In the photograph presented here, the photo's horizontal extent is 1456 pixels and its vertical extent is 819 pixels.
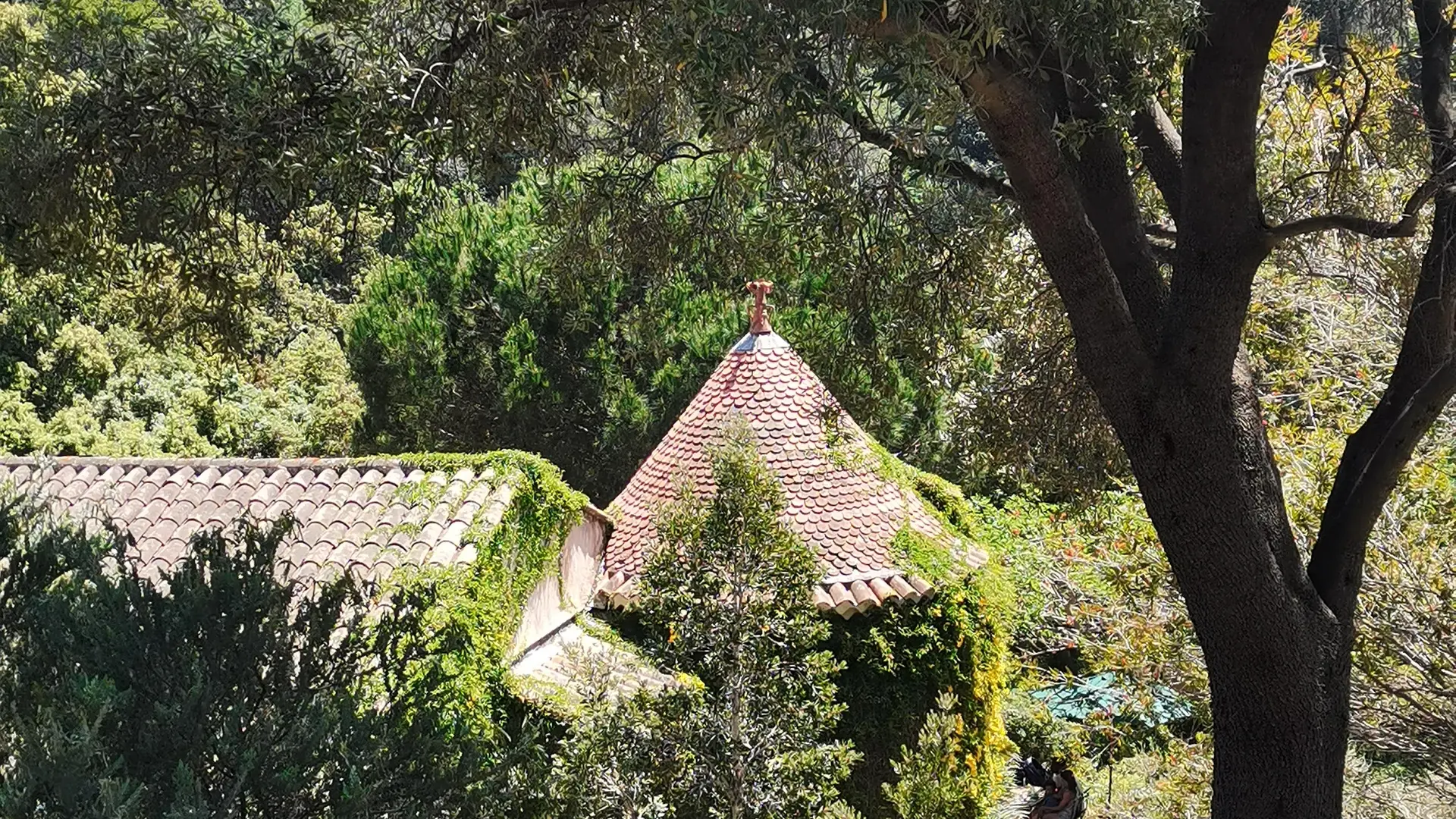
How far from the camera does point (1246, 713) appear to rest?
5328 millimetres

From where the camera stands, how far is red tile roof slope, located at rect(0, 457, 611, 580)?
398 inches

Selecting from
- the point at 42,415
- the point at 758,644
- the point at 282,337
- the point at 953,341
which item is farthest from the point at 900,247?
the point at 282,337

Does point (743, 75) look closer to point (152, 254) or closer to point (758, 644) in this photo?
point (152, 254)

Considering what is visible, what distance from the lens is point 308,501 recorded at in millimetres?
10938

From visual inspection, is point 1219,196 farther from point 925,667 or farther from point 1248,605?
point 925,667

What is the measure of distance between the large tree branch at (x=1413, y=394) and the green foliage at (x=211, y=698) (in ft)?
12.1

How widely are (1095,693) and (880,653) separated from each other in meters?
2.23

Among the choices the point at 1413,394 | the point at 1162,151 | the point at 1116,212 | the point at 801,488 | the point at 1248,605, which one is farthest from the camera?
the point at 801,488

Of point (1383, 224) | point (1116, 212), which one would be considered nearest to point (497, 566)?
point (1116, 212)

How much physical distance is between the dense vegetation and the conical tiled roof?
56 cm

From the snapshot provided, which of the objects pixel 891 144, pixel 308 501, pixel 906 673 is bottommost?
pixel 906 673

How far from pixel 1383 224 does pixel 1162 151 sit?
50.5 inches

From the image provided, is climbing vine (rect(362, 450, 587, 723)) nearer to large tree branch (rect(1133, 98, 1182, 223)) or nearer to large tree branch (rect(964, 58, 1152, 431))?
large tree branch (rect(964, 58, 1152, 431))

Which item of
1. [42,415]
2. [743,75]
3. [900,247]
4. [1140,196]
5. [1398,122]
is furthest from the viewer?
[42,415]
